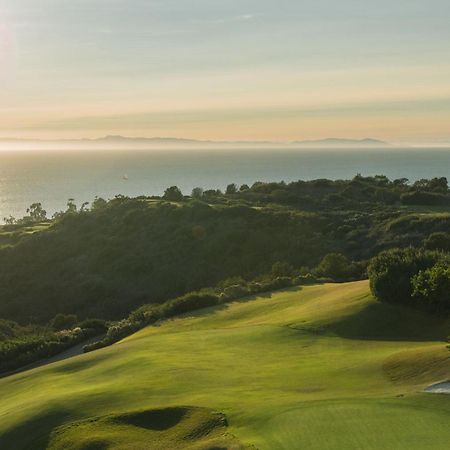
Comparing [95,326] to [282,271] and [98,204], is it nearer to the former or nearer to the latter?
[282,271]

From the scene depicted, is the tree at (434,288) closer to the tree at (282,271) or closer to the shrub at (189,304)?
the shrub at (189,304)

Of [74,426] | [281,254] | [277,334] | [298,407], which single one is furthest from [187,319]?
[281,254]

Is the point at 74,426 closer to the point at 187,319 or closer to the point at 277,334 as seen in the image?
the point at 277,334

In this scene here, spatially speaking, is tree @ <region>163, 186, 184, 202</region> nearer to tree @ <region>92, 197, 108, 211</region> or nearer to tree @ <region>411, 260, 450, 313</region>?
tree @ <region>92, 197, 108, 211</region>

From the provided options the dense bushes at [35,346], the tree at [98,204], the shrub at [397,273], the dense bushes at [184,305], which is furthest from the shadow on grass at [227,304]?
the tree at [98,204]

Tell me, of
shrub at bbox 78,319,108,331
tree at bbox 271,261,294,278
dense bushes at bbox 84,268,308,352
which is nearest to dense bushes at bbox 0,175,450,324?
tree at bbox 271,261,294,278

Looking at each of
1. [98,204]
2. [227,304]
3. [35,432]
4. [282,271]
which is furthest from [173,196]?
[35,432]
